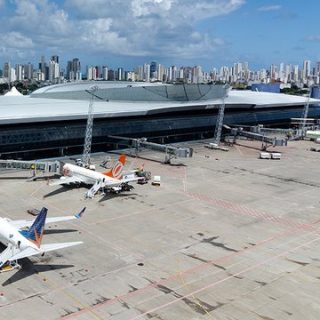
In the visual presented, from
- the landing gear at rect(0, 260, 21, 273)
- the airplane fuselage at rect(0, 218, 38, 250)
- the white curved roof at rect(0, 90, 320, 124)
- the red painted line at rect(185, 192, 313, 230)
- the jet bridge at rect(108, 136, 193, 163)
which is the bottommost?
the landing gear at rect(0, 260, 21, 273)

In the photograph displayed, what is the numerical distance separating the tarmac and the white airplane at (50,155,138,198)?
135 cm

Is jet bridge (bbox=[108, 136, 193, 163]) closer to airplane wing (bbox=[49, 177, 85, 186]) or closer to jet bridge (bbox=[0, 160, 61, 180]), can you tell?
jet bridge (bbox=[0, 160, 61, 180])

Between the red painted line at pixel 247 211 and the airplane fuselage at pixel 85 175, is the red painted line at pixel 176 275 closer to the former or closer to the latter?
the red painted line at pixel 247 211

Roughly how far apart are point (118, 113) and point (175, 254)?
67.0m

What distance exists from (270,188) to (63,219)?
36.8m

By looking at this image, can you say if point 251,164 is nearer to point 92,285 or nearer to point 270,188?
point 270,188

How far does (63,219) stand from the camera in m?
48.9

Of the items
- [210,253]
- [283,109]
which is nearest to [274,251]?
[210,253]

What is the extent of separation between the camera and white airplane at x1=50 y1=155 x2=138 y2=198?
65.2 meters

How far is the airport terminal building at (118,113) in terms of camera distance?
95.3 metres

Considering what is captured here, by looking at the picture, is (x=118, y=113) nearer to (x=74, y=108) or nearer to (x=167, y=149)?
(x=74, y=108)

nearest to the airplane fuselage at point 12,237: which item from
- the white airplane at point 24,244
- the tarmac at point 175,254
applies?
the white airplane at point 24,244

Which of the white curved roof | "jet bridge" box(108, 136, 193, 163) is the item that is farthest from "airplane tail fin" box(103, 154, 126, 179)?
the white curved roof

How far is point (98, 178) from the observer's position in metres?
66.6
